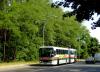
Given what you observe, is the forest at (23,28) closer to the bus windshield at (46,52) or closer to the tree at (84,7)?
the bus windshield at (46,52)

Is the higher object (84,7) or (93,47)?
(93,47)

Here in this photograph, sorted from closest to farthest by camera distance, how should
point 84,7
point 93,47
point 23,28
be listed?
point 84,7
point 23,28
point 93,47

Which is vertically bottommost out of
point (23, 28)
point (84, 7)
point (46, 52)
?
point (46, 52)

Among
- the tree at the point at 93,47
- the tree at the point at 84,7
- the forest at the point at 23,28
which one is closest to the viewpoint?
the tree at the point at 84,7

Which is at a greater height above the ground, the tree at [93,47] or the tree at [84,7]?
the tree at [93,47]

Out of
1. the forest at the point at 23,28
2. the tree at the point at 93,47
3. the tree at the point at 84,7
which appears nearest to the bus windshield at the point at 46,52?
the forest at the point at 23,28

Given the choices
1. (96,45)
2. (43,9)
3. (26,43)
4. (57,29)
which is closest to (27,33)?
(26,43)

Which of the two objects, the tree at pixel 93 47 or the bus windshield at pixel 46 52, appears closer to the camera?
the bus windshield at pixel 46 52

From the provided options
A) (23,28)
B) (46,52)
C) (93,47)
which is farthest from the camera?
(93,47)

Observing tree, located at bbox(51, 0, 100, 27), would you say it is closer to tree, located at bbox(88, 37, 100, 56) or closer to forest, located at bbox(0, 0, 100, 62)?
forest, located at bbox(0, 0, 100, 62)

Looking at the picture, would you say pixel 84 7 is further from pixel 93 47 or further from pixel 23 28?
pixel 93 47

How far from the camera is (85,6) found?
12.0 m

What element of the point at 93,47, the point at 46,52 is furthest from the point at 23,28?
the point at 93,47

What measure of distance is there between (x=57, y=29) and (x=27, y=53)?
14.5 metres
